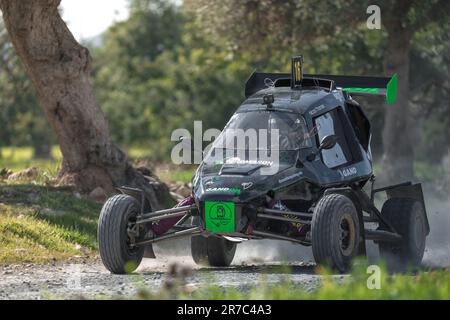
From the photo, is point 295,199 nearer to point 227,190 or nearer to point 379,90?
point 227,190

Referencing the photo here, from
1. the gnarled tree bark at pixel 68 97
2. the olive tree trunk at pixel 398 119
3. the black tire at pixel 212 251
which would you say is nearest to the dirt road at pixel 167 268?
the black tire at pixel 212 251

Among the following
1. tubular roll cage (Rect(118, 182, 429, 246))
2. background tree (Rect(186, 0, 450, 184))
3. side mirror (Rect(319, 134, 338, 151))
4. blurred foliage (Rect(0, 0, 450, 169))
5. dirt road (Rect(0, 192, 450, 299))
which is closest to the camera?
dirt road (Rect(0, 192, 450, 299))

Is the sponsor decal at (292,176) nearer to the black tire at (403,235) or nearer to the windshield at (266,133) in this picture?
the windshield at (266,133)

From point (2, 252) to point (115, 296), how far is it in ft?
14.5

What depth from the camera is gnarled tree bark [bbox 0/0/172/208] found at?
1714 centimetres

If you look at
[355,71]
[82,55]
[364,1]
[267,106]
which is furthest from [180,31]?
[267,106]

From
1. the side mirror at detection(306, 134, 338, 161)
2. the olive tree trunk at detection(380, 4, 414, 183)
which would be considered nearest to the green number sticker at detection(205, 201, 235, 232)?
the side mirror at detection(306, 134, 338, 161)

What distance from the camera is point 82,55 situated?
17734 millimetres

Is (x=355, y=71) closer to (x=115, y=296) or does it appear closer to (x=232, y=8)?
(x=232, y=8)

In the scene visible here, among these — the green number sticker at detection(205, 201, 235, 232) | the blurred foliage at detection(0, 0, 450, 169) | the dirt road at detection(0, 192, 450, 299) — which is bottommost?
the dirt road at detection(0, 192, 450, 299)

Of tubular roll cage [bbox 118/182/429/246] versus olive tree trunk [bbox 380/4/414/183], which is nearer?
tubular roll cage [bbox 118/182/429/246]

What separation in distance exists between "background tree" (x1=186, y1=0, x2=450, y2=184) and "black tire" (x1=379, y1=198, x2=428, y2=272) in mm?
11498

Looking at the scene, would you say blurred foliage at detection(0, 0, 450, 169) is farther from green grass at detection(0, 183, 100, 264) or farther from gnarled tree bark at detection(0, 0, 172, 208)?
green grass at detection(0, 183, 100, 264)

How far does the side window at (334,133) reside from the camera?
13.0 m
